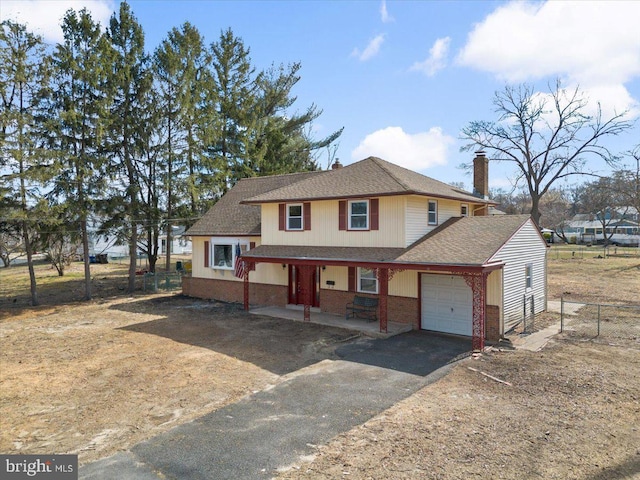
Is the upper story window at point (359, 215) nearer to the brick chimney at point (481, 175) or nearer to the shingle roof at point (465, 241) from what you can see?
the shingle roof at point (465, 241)

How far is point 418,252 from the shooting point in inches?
564

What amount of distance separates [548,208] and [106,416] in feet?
A: 299

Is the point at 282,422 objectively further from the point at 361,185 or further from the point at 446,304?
the point at 361,185

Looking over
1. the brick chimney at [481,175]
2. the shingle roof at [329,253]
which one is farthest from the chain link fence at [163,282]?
the brick chimney at [481,175]

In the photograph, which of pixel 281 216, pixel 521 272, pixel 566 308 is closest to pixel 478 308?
pixel 521 272

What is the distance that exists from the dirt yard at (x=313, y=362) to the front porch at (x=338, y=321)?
675 mm

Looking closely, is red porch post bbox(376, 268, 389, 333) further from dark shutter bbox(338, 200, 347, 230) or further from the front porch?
dark shutter bbox(338, 200, 347, 230)

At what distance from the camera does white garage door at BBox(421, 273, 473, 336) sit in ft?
47.1

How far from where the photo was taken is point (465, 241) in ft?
47.3

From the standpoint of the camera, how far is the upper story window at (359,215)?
16.4m

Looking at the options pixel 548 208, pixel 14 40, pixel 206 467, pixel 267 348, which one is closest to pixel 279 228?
pixel 267 348

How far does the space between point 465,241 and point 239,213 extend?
44.0ft

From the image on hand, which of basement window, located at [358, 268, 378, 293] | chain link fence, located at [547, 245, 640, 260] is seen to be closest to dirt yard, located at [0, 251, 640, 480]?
basement window, located at [358, 268, 378, 293]

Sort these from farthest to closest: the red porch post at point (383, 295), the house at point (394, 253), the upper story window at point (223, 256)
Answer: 1. the upper story window at point (223, 256)
2. the red porch post at point (383, 295)
3. the house at point (394, 253)
